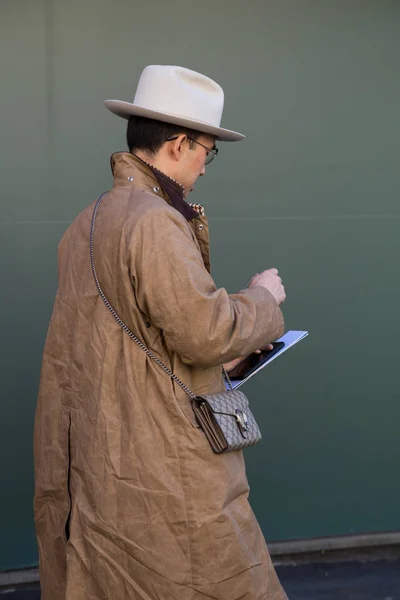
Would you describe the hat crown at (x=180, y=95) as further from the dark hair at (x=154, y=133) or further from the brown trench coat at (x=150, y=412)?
the brown trench coat at (x=150, y=412)

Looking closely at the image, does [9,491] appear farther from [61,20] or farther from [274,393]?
[61,20]

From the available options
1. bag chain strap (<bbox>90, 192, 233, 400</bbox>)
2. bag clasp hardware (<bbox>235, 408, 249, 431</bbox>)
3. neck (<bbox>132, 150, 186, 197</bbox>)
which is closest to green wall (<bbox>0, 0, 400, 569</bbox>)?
neck (<bbox>132, 150, 186, 197</bbox>)

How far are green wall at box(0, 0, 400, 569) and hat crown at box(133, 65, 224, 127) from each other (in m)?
1.24

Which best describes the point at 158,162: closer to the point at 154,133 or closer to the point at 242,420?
the point at 154,133

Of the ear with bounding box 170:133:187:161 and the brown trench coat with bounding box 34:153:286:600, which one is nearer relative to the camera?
the brown trench coat with bounding box 34:153:286:600

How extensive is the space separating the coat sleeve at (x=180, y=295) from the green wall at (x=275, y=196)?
1590mm

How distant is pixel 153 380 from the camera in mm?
2242

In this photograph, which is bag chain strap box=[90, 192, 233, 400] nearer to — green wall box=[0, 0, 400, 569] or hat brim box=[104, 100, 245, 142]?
hat brim box=[104, 100, 245, 142]

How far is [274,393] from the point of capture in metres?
4.02

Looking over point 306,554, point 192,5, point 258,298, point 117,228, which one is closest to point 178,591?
point 258,298

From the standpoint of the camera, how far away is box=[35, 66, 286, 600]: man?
218 centimetres

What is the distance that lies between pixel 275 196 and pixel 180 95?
5.15ft

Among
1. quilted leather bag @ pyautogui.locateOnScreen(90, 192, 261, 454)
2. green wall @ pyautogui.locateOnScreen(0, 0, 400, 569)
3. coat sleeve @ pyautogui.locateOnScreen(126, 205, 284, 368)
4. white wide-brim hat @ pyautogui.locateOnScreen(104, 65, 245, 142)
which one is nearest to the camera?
coat sleeve @ pyautogui.locateOnScreen(126, 205, 284, 368)

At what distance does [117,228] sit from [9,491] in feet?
6.56
